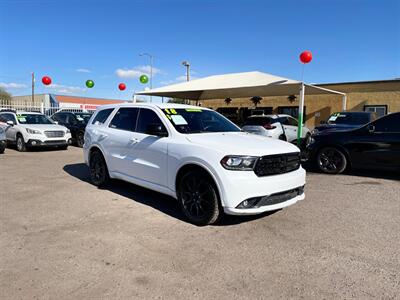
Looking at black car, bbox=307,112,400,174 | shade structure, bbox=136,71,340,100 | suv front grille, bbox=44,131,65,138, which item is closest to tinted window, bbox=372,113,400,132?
black car, bbox=307,112,400,174

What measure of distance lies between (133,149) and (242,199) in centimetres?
237

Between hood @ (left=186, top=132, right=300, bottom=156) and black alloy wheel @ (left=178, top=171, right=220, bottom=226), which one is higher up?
hood @ (left=186, top=132, right=300, bottom=156)

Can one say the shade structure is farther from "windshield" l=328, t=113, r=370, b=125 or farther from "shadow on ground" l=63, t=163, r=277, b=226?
"shadow on ground" l=63, t=163, r=277, b=226

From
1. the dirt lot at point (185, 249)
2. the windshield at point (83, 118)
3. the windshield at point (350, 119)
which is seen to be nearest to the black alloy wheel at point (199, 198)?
the dirt lot at point (185, 249)

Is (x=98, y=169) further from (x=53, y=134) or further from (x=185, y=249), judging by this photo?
(x=53, y=134)

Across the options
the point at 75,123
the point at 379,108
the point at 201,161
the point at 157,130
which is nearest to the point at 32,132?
the point at 75,123

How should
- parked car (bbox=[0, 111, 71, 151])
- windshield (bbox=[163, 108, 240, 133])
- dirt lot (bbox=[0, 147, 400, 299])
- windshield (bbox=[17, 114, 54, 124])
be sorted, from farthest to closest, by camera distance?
windshield (bbox=[17, 114, 54, 124])
parked car (bbox=[0, 111, 71, 151])
windshield (bbox=[163, 108, 240, 133])
dirt lot (bbox=[0, 147, 400, 299])

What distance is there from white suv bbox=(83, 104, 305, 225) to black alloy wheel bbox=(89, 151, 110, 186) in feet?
0.60

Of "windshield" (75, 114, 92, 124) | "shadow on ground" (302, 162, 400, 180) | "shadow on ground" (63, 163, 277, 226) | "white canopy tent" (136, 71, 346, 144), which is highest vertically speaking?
"white canopy tent" (136, 71, 346, 144)

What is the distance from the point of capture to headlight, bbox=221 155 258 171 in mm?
4086

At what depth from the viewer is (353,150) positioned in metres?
8.03

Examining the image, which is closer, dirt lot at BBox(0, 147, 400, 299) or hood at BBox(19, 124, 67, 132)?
dirt lot at BBox(0, 147, 400, 299)

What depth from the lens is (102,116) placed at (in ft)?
22.5

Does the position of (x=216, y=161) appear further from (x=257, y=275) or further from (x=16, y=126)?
(x=16, y=126)
